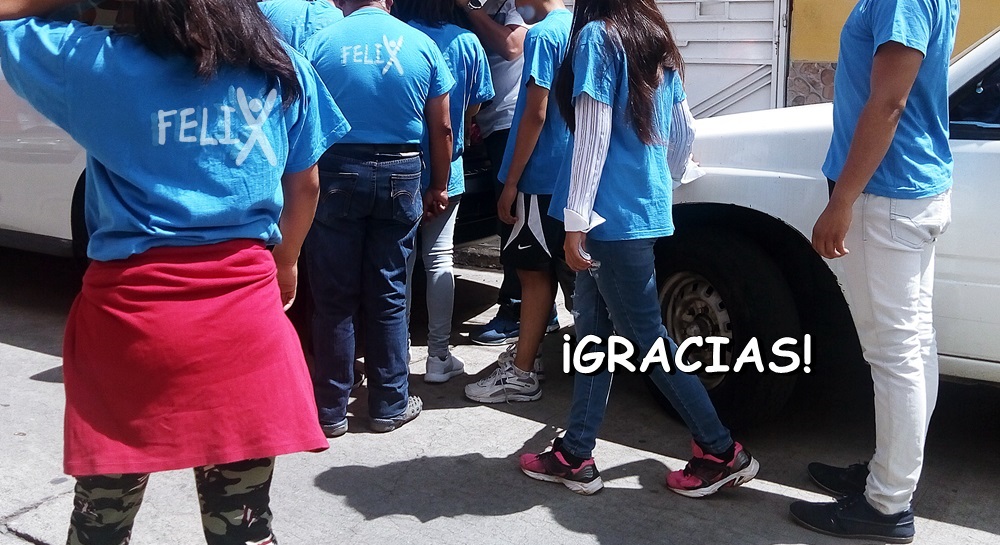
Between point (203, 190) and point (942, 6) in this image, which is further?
point (942, 6)

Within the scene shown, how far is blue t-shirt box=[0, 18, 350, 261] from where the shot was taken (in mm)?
1972

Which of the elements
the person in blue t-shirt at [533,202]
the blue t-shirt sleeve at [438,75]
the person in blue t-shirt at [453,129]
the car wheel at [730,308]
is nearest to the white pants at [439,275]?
the person in blue t-shirt at [453,129]

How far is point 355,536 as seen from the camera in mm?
3246

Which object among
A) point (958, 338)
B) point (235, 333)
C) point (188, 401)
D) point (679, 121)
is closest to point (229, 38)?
point (235, 333)

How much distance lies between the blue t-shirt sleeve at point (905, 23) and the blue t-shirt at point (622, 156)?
71cm

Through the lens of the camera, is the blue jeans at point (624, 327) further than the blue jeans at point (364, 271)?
No

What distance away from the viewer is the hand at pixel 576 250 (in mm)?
3166

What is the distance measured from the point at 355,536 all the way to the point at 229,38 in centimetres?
179

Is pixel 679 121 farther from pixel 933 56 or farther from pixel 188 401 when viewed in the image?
pixel 188 401

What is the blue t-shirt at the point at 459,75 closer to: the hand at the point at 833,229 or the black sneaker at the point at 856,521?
the hand at the point at 833,229

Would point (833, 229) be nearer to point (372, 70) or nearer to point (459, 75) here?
point (372, 70)

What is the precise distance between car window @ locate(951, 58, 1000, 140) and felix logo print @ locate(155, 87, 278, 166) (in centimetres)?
235

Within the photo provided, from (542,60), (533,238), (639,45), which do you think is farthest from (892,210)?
(533,238)

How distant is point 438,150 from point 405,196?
0.33 metres
